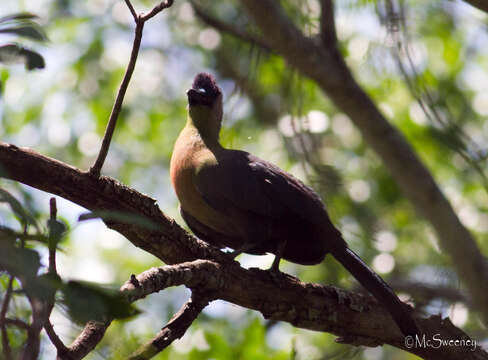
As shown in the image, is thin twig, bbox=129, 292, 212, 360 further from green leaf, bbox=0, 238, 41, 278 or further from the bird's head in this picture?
the bird's head

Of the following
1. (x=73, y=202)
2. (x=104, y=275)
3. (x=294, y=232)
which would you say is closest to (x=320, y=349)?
(x=104, y=275)

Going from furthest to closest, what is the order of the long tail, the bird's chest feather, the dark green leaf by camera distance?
the bird's chest feather < the long tail < the dark green leaf

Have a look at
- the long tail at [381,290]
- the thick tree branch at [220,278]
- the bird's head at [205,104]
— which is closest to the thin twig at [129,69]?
the thick tree branch at [220,278]

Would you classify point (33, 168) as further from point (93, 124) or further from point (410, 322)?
point (93, 124)

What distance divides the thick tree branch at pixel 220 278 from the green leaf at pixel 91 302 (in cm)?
67

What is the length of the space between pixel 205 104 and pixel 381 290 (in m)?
1.83

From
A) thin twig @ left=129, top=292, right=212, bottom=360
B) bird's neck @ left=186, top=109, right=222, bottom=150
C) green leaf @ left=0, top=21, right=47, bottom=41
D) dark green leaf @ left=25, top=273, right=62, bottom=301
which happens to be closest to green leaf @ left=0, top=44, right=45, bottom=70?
green leaf @ left=0, top=21, right=47, bottom=41

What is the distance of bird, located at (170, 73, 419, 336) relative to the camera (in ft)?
11.3

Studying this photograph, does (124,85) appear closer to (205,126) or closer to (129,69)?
(129,69)

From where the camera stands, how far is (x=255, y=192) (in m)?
3.47

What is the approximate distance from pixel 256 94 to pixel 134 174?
2169 mm

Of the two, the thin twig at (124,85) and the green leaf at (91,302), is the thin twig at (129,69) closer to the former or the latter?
the thin twig at (124,85)

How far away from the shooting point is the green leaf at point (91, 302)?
132cm

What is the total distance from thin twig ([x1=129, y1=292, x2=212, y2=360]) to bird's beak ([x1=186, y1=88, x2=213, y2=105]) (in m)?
1.91
